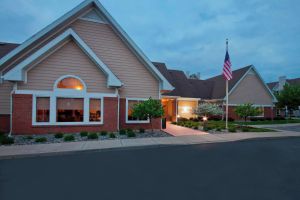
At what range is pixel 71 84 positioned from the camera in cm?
1295

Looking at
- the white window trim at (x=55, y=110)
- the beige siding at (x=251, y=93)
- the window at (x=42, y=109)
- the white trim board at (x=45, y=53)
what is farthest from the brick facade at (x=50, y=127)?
the beige siding at (x=251, y=93)

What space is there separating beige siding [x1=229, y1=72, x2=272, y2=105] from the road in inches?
770

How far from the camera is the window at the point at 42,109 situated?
12.2 m

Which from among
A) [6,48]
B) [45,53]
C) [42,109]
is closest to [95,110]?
[42,109]

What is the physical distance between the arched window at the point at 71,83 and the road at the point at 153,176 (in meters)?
6.10

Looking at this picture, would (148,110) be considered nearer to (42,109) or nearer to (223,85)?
(42,109)

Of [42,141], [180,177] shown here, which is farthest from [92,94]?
[180,177]

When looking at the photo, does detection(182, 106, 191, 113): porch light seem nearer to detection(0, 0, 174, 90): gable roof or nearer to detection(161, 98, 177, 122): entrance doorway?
detection(161, 98, 177, 122): entrance doorway

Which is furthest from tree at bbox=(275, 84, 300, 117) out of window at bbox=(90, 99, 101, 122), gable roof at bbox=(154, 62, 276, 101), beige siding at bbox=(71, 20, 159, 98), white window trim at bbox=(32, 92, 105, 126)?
window at bbox=(90, 99, 101, 122)

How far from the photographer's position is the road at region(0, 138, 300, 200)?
4.49 m

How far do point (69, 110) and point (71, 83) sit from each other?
1912 millimetres

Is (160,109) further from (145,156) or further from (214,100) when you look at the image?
(214,100)

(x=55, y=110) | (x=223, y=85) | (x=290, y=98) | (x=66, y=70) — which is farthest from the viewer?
(x=223, y=85)

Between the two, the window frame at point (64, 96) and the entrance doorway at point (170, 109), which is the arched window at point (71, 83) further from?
the entrance doorway at point (170, 109)
